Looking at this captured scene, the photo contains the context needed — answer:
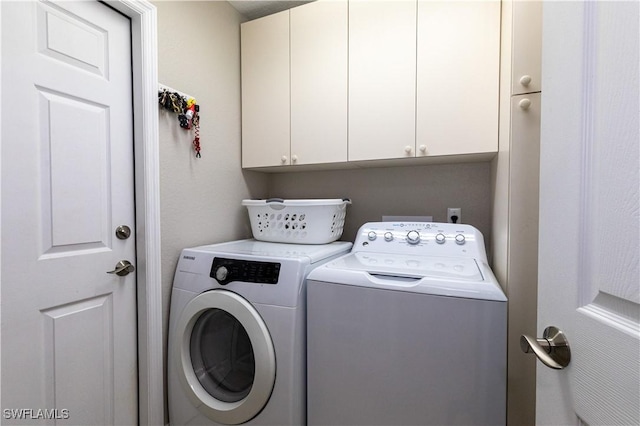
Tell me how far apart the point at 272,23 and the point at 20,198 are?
1523mm

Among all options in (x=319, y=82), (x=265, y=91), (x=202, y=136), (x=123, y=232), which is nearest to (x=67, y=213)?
(x=123, y=232)

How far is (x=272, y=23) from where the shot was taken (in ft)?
5.81

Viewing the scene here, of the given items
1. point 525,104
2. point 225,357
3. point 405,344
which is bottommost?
point 225,357

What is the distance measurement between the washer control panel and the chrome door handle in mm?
357

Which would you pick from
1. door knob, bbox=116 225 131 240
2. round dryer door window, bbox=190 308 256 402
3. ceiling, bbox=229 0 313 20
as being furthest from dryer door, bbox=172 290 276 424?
ceiling, bbox=229 0 313 20

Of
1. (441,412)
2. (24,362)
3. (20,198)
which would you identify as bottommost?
(441,412)

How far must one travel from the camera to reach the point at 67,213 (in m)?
1.12

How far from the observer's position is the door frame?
4.33 ft

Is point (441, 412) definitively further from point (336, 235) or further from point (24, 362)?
point (24, 362)

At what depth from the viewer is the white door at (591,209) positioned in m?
0.37

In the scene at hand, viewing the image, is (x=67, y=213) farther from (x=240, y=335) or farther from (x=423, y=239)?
(x=423, y=239)

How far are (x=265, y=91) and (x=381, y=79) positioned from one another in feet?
2.36

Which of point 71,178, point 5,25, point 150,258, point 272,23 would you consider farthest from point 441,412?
point 272,23

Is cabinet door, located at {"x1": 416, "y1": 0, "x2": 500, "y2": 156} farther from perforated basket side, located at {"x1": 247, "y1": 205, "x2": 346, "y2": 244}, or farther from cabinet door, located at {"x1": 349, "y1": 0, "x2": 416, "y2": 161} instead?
perforated basket side, located at {"x1": 247, "y1": 205, "x2": 346, "y2": 244}
